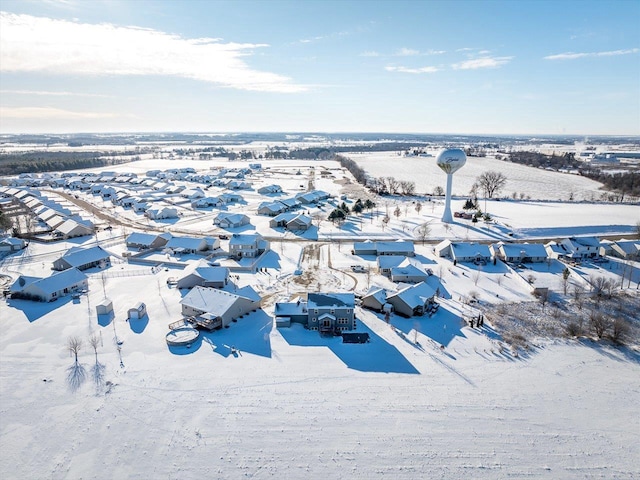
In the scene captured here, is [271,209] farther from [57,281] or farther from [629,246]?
[629,246]

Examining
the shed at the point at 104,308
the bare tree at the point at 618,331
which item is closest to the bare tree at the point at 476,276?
the bare tree at the point at 618,331

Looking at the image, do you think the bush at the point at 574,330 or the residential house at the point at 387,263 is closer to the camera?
the bush at the point at 574,330

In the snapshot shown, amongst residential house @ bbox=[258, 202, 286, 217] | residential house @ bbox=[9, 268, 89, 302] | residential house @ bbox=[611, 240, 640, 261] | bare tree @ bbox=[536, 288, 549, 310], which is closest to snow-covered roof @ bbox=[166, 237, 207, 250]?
residential house @ bbox=[9, 268, 89, 302]

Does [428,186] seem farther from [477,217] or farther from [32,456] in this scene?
[32,456]

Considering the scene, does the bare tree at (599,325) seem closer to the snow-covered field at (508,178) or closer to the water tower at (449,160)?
the water tower at (449,160)

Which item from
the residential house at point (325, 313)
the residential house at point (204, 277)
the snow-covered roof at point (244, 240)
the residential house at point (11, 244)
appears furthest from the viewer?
the residential house at point (11, 244)

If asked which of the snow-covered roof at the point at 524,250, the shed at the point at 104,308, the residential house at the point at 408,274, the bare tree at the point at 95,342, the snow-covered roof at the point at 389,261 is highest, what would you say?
the snow-covered roof at the point at 524,250

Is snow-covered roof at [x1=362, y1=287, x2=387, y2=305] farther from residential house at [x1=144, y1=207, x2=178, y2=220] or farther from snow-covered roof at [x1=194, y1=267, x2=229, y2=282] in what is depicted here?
residential house at [x1=144, y1=207, x2=178, y2=220]
